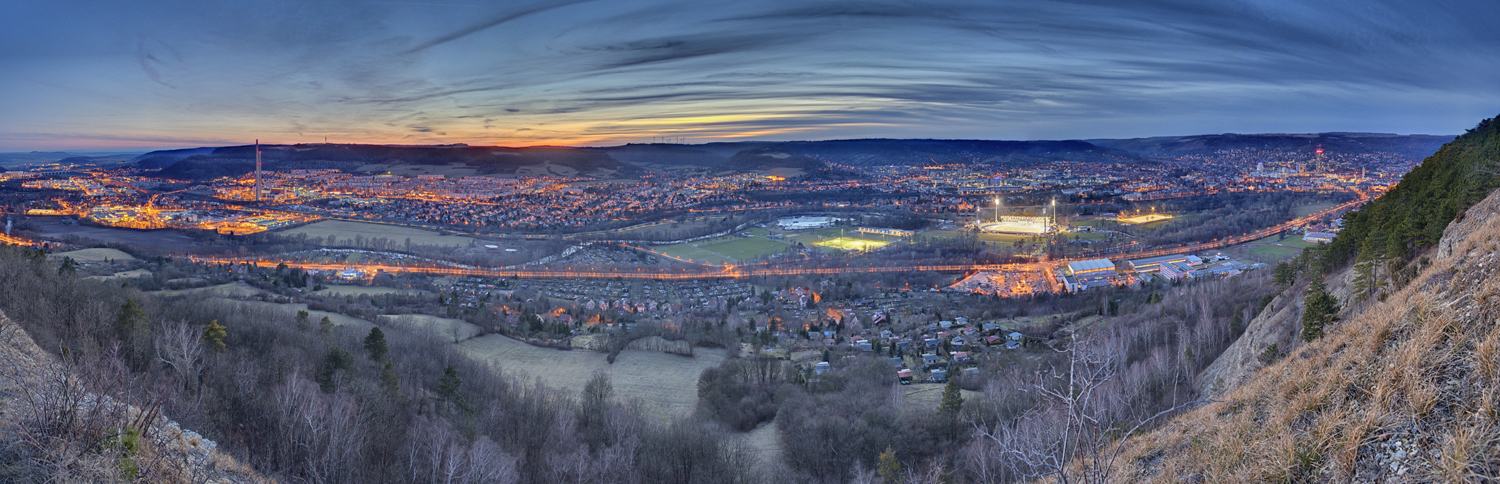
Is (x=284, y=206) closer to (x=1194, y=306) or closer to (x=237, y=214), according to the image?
(x=237, y=214)

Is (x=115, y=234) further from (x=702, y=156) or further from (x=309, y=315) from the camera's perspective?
(x=702, y=156)

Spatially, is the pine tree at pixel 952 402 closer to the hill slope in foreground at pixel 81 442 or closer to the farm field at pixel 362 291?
the hill slope in foreground at pixel 81 442

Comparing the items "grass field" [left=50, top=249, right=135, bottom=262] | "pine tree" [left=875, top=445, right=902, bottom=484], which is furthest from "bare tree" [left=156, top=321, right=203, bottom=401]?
"grass field" [left=50, top=249, right=135, bottom=262]

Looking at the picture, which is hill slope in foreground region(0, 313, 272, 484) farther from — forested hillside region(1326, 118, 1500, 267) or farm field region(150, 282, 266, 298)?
farm field region(150, 282, 266, 298)

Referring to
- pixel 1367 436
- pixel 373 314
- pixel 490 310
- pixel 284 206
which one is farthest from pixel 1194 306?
pixel 284 206

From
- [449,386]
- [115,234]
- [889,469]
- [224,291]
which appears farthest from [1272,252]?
[115,234]

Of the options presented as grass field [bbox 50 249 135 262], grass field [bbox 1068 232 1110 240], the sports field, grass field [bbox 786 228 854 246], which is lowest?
the sports field

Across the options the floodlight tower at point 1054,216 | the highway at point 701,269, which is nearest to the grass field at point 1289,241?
the highway at point 701,269
